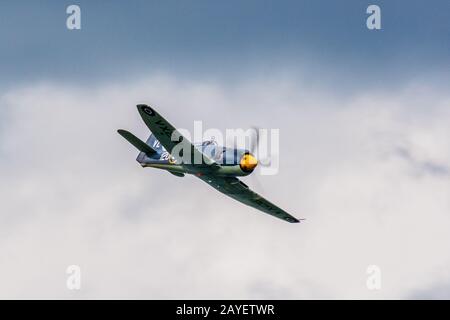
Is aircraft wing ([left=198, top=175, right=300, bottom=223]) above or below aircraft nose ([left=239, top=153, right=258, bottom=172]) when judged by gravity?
below

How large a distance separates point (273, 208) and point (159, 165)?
9604 millimetres

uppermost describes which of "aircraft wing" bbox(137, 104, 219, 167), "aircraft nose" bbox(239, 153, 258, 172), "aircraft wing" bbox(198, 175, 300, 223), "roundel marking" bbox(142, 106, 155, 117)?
"roundel marking" bbox(142, 106, 155, 117)

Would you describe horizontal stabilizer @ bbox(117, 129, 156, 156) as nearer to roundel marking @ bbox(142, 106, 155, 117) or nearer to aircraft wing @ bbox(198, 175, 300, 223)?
roundel marking @ bbox(142, 106, 155, 117)

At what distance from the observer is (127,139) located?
48.9 meters

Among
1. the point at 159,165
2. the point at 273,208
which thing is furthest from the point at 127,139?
the point at 273,208

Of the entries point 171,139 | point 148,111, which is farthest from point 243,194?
point 148,111

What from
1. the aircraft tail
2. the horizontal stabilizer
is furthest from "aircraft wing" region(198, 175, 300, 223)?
the horizontal stabilizer

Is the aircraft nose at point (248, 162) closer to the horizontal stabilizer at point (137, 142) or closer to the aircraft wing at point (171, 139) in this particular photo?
the aircraft wing at point (171, 139)

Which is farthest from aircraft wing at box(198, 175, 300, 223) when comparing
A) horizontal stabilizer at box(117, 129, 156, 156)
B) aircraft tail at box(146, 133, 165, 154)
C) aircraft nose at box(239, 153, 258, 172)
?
horizontal stabilizer at box(117, 129, 156, 156)

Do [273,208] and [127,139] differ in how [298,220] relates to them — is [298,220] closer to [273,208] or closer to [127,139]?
[273,208]

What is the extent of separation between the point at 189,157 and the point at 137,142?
13.7 ft

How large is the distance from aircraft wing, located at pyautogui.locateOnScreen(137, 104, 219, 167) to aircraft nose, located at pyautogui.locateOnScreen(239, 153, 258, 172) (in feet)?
5.88

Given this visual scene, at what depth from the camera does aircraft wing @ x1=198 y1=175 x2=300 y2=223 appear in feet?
163

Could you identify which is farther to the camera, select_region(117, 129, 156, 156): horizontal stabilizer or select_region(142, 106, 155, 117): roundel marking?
select_region(117, 129, 156, 156): horizontal stabilizer
